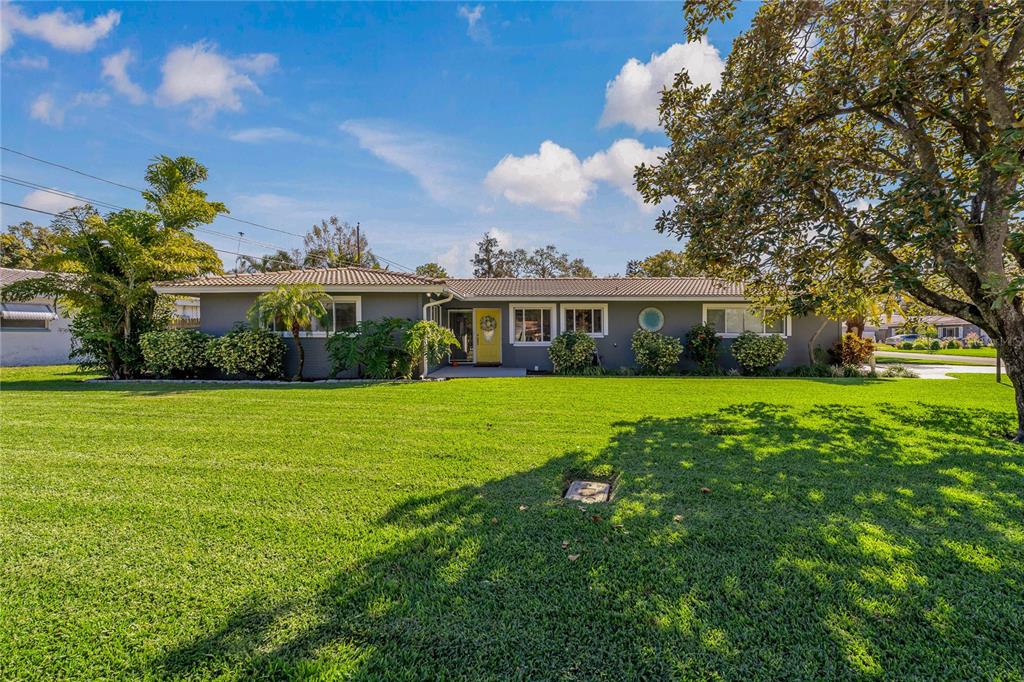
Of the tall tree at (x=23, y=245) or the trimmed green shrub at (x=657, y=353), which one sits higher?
the tall tree at (x=23, y=245)

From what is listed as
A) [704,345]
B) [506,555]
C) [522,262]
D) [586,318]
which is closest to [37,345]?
[586,318]

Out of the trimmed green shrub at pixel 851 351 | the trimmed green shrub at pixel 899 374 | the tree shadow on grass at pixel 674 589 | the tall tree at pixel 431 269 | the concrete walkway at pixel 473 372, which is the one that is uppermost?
the tall tree at pixel 431 269

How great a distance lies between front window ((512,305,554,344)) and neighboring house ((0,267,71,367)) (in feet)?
58.8

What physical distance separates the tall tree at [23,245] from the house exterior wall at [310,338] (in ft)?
82.0

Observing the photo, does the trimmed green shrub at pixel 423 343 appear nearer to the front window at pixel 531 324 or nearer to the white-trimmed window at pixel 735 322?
the front window at pixel 531 324

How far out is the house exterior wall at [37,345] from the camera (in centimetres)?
1759

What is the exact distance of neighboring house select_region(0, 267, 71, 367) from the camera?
17.5m

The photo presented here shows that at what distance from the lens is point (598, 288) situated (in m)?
16.2

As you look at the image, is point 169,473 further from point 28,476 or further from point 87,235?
point 87,235

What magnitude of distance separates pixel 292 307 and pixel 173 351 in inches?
161

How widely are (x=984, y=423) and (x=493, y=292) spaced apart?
1252cm

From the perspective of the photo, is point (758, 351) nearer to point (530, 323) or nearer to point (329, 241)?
point (530, 323)

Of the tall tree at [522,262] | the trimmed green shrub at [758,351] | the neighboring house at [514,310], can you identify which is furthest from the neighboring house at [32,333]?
the tall tree at [522,262]

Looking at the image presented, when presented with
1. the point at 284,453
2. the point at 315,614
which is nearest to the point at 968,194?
the point at 315,614
